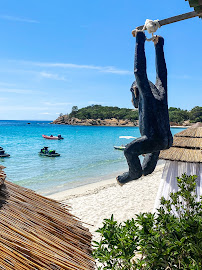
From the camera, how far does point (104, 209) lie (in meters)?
10.9

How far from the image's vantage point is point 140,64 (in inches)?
81.0

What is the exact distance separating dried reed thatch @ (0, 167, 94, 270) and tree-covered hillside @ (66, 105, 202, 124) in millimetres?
36348

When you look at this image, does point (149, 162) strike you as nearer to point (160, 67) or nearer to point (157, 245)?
point (157, 245)

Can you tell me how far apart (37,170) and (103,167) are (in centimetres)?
605

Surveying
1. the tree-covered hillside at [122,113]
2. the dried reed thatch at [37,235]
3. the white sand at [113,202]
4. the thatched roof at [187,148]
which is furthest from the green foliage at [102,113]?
the dried reed thatch at [37,235]

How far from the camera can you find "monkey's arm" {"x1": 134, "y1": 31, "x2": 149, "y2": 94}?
2033 millimetres

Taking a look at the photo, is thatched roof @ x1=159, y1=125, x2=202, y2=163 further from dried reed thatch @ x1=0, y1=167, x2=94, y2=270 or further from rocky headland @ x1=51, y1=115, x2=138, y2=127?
rocky headland @ x1=51, y1=115, x2=138, y2=127

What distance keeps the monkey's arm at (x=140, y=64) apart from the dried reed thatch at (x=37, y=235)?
150 cm

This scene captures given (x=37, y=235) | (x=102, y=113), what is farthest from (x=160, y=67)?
(x=102, y=113)

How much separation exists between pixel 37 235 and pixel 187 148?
15.8 feet

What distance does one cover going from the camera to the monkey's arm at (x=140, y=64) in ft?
6.67

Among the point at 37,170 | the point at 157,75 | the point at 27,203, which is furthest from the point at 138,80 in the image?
the point at 37,170

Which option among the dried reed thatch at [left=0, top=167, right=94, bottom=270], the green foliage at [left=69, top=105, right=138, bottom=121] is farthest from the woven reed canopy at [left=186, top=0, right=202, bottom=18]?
the green foliage at [left=69, top=105, right=138, bottom=121]

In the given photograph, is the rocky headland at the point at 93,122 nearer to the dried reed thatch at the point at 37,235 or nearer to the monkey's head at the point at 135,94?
the dried reed thatch at the point at 37,235
